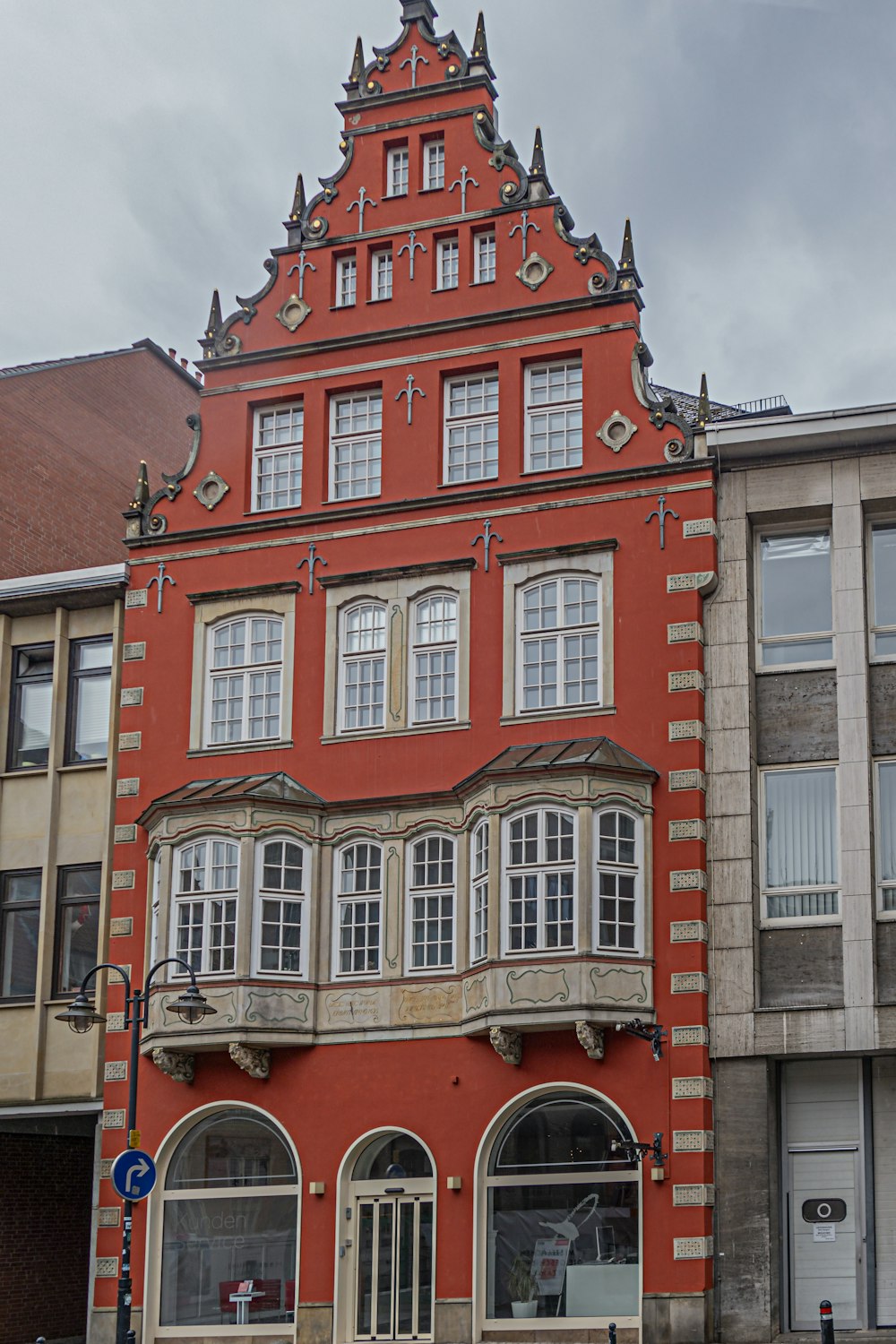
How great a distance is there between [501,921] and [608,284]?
959 cm

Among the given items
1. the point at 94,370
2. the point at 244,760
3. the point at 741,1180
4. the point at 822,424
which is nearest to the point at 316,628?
the point at 244,760

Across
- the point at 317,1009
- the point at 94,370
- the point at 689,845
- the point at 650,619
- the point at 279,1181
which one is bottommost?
the point at 279,1181

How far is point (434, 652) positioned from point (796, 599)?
5219 millimetres

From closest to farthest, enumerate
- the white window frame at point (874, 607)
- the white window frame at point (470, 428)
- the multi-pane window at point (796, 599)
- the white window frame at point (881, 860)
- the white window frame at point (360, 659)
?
the white window frame at point (881, 860)
the white window frame at point (874, 607)
the multi-pane window at point (796, 599)
the white window frame at point (360, 659)
the white window frame at point (470, 428)

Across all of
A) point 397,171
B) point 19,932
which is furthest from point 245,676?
point 397,171

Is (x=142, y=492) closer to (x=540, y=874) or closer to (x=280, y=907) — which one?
(x=280, y=907)

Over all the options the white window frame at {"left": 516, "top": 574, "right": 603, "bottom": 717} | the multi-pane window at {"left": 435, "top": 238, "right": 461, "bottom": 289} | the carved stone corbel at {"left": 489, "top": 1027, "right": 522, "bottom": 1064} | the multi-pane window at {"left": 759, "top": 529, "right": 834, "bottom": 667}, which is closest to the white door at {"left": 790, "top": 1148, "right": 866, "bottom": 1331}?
the carved stone corbel at {"left": 489, "top": 1027, "right": 522, "bottom": 1064}

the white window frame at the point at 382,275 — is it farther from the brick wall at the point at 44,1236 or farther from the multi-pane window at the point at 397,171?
the brick wall at the point at 44,1236

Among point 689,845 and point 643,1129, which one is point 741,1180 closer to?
point 643,1129

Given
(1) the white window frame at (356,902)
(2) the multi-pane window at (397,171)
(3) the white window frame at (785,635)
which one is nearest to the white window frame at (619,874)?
(3) the white window frame at (785,635)

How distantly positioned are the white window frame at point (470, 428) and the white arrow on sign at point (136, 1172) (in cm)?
1100

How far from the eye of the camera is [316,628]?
29906 millimetres

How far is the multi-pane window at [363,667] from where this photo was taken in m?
29.3

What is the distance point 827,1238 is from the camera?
25.8 meters
